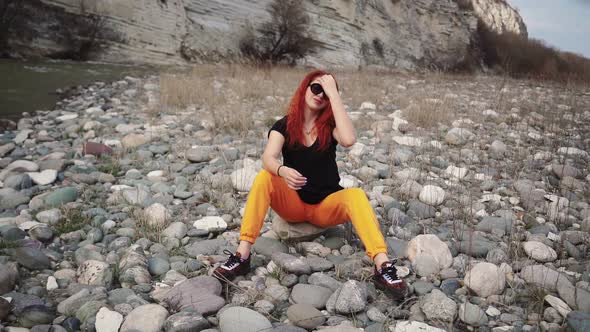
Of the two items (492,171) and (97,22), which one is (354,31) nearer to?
Answer: (97,22)

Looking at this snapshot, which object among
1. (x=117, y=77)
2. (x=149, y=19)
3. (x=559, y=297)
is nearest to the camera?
(x=559, y=297)

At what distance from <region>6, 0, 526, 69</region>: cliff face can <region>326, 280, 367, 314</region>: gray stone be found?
11.9m

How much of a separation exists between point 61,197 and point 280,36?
12535 mm

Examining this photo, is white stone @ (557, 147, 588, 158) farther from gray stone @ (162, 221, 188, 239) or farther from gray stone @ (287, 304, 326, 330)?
gray stone @ (162, 221, 188, 239)

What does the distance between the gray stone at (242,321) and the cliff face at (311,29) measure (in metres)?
11.7

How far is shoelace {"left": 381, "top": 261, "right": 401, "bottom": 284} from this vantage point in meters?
2.05

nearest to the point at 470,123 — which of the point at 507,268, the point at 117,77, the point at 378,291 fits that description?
the point at 507,268

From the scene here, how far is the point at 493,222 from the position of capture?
288cm

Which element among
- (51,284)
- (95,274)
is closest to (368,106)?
(95,274)

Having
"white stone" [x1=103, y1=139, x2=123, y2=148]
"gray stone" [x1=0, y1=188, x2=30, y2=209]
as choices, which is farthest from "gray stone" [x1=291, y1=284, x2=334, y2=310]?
"white stone" [x1=103, y1=139, x2=123, y2=148]

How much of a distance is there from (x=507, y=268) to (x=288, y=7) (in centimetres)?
1358

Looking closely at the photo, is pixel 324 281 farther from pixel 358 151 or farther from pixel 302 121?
pixel 358 151

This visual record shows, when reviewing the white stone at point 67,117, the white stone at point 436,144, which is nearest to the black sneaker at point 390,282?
the white stone at point 436,144

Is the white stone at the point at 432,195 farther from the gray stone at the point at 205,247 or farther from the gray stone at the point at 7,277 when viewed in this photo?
the gray stone at the point at 7,277
